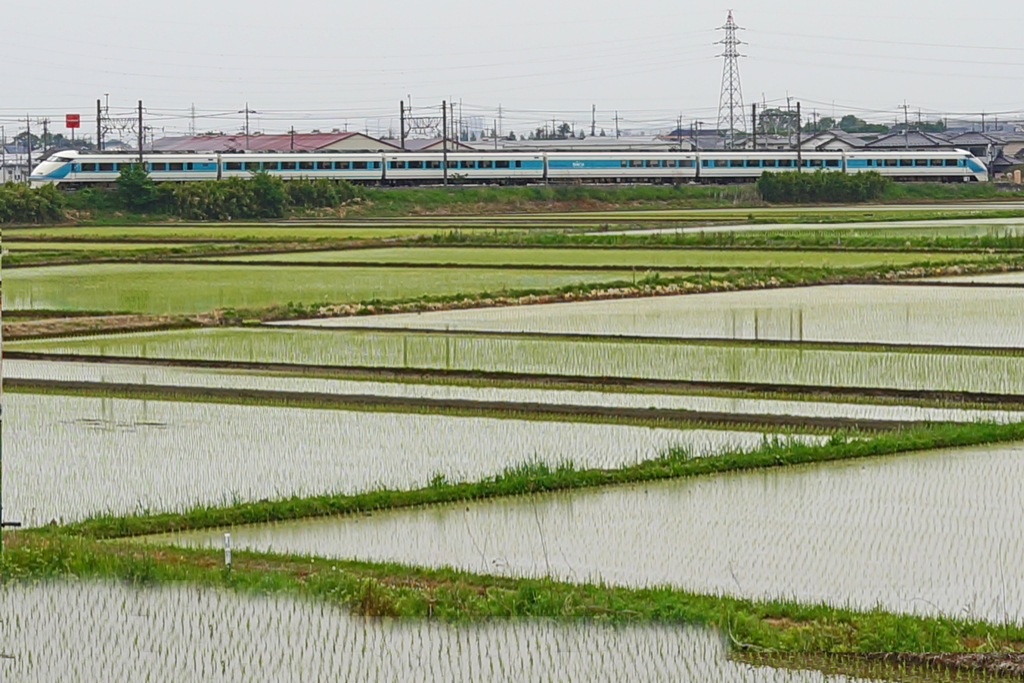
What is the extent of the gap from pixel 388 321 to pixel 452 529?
8973 millimetres

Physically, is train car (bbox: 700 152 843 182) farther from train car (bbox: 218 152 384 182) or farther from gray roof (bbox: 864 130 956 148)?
gray roof (bbox: 864 130 956 148)

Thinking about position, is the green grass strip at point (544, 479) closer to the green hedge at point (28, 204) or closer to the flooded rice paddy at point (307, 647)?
the flooded rice paddy at point (307, 647)

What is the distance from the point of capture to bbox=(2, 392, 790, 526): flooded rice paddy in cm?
822

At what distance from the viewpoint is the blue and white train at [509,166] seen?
146 feet

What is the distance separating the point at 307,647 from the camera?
5.54 meters

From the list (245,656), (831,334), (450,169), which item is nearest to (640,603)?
(245,656)

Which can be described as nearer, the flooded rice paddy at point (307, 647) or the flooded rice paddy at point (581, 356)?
the flooded rice paddy at point (307, 647)

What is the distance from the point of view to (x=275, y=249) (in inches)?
1017

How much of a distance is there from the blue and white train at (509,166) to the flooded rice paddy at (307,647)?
3868cm

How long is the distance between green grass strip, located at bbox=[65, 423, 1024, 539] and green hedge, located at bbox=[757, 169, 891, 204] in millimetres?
36382

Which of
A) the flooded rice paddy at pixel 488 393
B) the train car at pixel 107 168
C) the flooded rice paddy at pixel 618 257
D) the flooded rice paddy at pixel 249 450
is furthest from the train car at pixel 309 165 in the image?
the flooded rice paddy at pixel 249 450

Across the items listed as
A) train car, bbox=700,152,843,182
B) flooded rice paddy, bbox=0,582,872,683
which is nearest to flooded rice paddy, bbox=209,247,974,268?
flooded rice paddy, bbox=0,582,872,683

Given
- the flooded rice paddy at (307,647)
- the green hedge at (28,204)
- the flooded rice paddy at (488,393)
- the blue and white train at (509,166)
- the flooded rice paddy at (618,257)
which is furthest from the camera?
the blue and white train at (509,166)

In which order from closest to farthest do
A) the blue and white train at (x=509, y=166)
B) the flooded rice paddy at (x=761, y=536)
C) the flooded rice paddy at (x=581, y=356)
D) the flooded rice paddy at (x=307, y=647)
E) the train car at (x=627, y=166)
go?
the flooded rice paddy at (x=307, y=647), the flooded rice paddy at (x=761, y=536), the flooded rice paddy at (x=581, y=356), the blue and white train at (x=509, y=166), the train car at (x=627, y=166)
